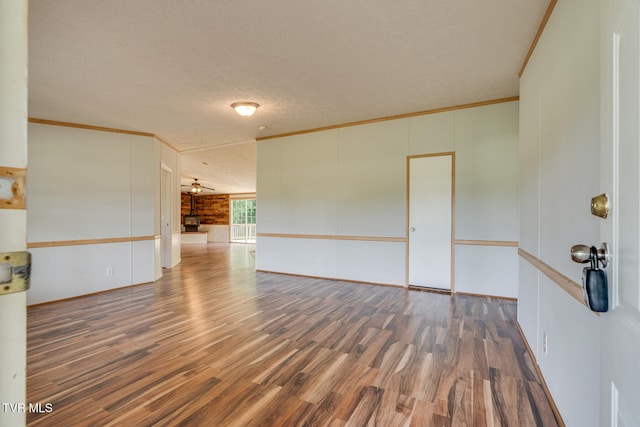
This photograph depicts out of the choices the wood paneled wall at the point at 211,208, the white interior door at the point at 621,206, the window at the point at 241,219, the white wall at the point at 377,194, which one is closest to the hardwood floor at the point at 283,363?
the white wall at the point at 377,194

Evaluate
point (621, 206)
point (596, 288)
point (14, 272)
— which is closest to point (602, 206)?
point (621, 206)

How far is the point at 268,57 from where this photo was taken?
2.77 meters

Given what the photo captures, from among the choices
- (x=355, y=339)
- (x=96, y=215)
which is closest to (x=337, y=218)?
(x=355, y=339)

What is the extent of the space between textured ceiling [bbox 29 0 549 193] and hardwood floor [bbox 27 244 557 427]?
2.60m

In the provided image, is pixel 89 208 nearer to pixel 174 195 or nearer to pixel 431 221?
pixel 174 195

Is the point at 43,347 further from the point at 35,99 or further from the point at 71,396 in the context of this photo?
the point at 35,99

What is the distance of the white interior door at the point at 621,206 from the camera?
25.7 inches

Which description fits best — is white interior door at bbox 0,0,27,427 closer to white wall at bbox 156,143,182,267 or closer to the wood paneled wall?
white wall at bbox 156,143,182,267

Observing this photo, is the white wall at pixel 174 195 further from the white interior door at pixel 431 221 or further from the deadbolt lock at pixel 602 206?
the deadbolt lock at pixel 602 206

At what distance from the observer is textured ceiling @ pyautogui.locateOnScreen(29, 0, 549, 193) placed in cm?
216

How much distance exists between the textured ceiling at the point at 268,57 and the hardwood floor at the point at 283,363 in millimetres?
2602

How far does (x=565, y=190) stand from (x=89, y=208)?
5689 mm

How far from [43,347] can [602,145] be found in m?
3.95

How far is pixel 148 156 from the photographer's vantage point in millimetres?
5191
